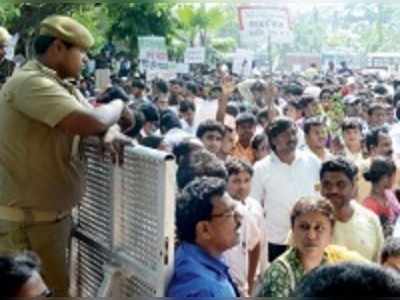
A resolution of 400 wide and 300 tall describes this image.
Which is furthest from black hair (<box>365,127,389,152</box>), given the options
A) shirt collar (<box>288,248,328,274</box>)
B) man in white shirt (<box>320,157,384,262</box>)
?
shirt collar (<box>288,248,328,274</box>)

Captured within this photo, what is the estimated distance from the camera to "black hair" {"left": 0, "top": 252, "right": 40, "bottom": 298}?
2275 millimetres

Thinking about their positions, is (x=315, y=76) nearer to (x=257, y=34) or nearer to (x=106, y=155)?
(x=257, y=34)

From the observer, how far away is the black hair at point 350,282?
1696 millimetres

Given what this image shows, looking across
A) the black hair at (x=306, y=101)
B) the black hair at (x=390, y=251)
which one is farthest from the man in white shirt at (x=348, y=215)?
the black hair at (x=306, y=101)

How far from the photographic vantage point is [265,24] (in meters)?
9.55

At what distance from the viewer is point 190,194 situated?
2988 mm

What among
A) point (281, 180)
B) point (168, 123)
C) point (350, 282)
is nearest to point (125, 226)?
point (350, 282)

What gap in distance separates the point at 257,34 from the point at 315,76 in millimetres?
12077

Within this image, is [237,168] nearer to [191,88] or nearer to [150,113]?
[150,113]

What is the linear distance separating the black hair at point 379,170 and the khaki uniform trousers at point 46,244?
232 centimetres

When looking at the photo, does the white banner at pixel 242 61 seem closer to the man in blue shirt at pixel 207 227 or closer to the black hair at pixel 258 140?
the black hair at pixel 258 140

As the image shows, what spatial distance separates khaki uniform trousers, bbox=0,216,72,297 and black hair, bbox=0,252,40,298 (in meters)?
0.72

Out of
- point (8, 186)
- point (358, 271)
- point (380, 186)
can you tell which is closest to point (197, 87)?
point (380, 186)

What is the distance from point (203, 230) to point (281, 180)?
2.38 meters
